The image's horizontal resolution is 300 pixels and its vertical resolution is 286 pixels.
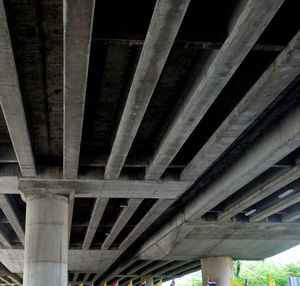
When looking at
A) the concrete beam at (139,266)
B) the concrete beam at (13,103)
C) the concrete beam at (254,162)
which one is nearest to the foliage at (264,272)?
the concrete beam at (139,266)

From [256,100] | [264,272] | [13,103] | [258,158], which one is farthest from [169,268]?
[13,103]

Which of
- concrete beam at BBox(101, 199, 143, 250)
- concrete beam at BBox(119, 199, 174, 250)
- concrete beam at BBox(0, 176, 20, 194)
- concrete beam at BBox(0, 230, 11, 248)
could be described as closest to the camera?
concrete beam at BBox(0, 176, 20, 194)

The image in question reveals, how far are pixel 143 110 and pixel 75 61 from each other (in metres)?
2.74

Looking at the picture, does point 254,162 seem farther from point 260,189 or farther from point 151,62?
point 151,62

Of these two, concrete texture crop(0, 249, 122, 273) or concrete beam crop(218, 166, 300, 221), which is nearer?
concrete beam crop(218, 166, 300, 221)

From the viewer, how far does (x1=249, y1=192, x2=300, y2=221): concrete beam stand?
20172 mm

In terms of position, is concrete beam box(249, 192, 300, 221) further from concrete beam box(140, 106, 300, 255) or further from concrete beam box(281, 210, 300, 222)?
concrete beam box(140, 106, 300, 255)

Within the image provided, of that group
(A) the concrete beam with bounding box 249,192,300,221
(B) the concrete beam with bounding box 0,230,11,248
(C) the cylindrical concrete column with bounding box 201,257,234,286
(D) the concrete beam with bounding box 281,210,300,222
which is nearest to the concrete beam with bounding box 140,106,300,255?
(A) the concrete beam with bounding box 249,192,300,221

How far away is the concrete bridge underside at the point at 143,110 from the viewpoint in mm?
8797

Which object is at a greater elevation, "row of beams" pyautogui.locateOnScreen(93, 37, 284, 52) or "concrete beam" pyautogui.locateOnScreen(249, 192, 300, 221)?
"row of beams" pyautogui.locateOnScreen(93, 37, 284, 52)

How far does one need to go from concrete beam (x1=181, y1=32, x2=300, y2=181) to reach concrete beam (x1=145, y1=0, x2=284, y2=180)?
0.82 metres

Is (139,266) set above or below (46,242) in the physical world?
above

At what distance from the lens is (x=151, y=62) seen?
30.5ft

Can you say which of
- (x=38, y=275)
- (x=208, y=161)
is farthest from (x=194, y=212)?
(x=38, y=275)
